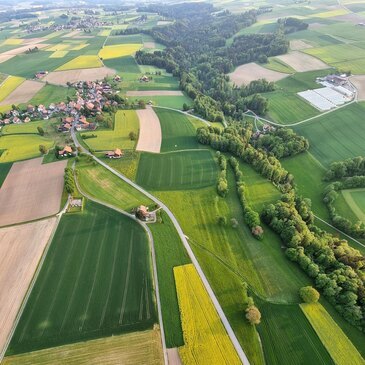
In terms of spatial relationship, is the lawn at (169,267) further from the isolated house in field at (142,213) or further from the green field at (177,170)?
the green field at (177,170)

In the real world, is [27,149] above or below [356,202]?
above

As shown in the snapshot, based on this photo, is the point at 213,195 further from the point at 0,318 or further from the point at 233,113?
the point at 233,113

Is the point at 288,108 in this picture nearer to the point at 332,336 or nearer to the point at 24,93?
the point at 332,336

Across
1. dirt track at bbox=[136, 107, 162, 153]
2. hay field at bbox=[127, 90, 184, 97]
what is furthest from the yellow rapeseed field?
hay field at bbox=[127, 90, 184, 97]

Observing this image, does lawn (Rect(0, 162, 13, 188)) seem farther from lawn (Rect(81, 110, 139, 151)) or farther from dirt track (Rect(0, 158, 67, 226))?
lawn (Rect(81, 110, 139, 151))

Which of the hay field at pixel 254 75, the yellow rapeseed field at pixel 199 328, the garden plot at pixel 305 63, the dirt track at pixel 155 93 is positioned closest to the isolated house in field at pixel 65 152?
the yellow rapeseed field at pixel 199 328

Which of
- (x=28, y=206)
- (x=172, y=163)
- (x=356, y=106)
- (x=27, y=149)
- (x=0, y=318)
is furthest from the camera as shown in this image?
(x=356, y=106)

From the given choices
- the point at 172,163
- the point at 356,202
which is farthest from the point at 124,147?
the point at 356,202
